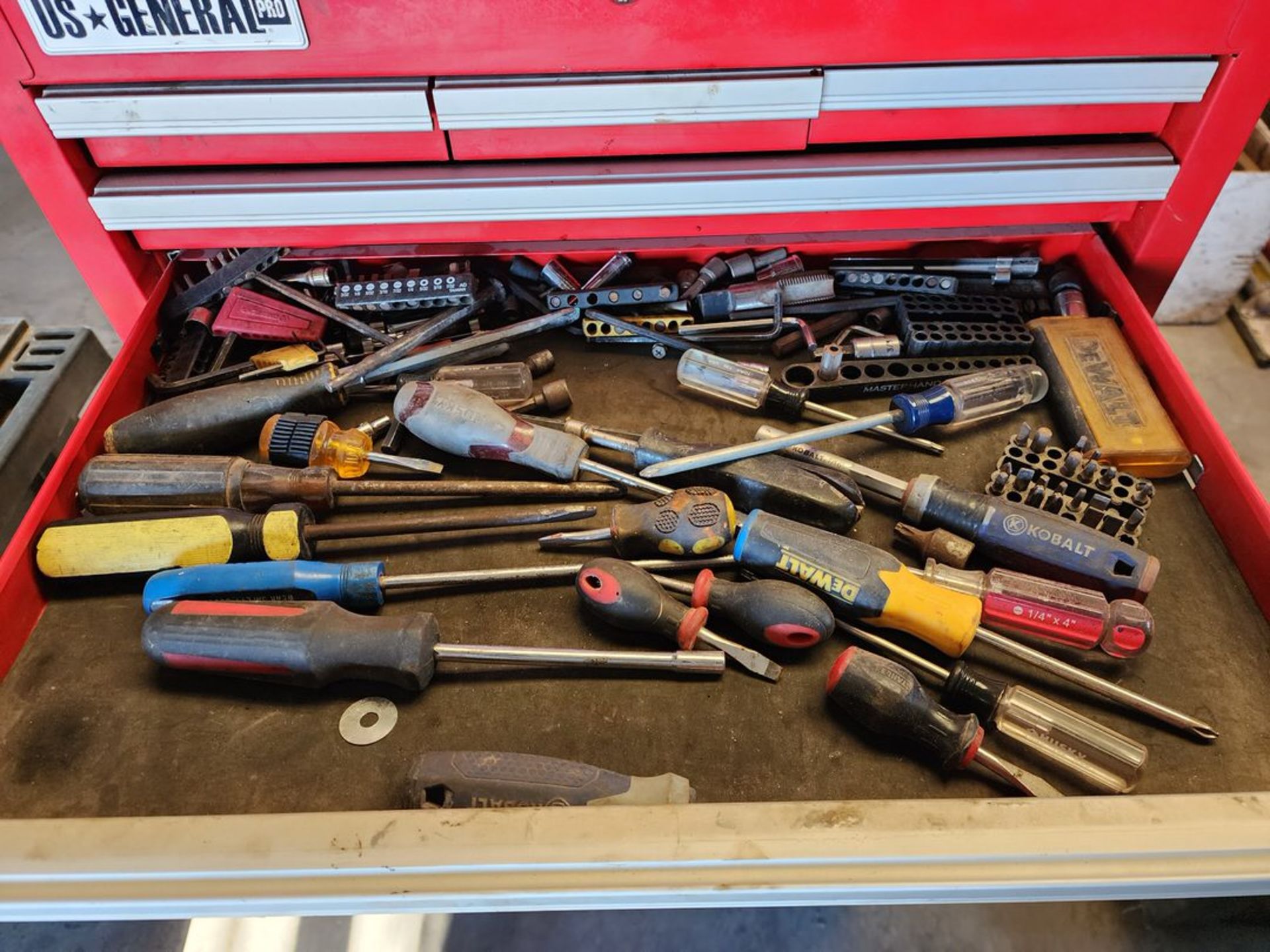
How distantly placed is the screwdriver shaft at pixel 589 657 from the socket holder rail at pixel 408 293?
24.5 inches

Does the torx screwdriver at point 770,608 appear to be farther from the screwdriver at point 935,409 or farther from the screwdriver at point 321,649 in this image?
the screwdriver at point 935,409

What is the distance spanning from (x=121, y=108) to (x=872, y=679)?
1.18 m

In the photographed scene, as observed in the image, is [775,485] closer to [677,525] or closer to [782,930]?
[677,525]

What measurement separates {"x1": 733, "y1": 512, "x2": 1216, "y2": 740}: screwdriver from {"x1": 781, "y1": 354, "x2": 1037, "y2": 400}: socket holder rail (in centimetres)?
34

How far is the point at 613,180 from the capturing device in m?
1.22

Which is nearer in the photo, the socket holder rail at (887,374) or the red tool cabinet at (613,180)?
the red tool cabinet at (613,180)

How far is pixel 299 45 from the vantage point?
1.07 m

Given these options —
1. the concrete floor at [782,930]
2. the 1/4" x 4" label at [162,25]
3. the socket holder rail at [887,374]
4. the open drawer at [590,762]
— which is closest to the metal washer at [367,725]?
the open drawer at [590,762]

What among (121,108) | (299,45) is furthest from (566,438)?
(121,108)

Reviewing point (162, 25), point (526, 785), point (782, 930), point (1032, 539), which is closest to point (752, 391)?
point (1032, 539)

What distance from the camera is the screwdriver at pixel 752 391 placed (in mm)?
1198

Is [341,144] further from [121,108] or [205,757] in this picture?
[205,757]

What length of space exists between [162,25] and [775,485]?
0.95 m

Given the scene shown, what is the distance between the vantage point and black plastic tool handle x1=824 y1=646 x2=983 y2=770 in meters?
0.84
